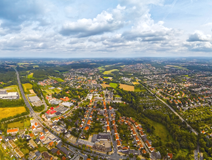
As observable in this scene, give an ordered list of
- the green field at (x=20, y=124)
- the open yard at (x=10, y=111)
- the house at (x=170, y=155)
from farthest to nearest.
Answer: the open yard at (x=10, y=111)
the green field at (x=20, y=124)
the house at (x=170, y=155)

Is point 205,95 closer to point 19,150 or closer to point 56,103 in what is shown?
point 56,103

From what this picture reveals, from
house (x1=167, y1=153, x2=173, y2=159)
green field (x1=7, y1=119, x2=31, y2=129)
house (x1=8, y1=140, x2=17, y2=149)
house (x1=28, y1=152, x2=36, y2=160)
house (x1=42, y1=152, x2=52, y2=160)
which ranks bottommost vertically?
house (x1=167, y1=153, x2=173, y2=159)

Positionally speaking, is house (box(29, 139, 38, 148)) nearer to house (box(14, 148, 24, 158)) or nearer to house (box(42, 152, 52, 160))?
house (box(14, 148, 24, 158))

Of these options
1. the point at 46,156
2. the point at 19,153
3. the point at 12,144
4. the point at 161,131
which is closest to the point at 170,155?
the point at 161,131

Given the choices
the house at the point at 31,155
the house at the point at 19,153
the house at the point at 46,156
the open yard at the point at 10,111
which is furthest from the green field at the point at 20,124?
the house at the point at 46,156

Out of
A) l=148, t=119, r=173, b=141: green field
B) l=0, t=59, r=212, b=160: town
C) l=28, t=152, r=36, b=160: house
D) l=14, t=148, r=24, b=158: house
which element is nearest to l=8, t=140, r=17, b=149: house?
l=0, t=59, r=212, b=160: town

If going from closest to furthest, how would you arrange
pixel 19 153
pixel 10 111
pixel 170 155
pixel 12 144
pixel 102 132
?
pixel 19 153 < pixel 170 155 < pixel 12 144 < pixel 102 132 < pixel 10 111

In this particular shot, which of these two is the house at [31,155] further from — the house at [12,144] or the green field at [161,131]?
the green field at [161,131]

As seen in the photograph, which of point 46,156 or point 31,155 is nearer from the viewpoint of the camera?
point 46,156

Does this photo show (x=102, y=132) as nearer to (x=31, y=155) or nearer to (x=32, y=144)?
(x=31, y=155)
